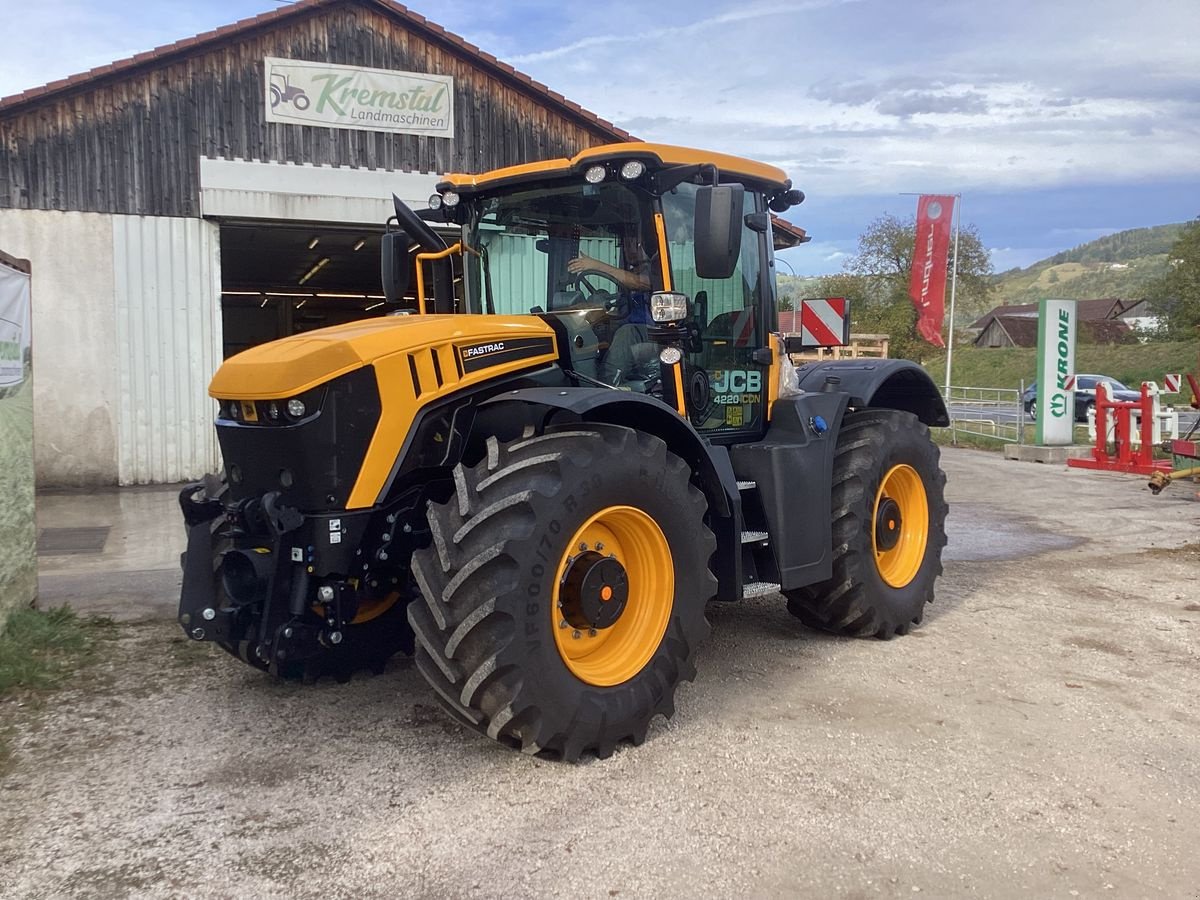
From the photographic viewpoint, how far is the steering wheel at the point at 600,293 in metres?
4.83

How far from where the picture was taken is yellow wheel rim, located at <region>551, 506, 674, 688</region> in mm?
4074

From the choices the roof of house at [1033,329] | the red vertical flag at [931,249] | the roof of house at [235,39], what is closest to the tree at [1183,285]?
the roof of house at [1033,329]

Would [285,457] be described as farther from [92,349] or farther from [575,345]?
[92,349]

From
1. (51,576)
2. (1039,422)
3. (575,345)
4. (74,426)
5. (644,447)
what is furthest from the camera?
(1039,422)

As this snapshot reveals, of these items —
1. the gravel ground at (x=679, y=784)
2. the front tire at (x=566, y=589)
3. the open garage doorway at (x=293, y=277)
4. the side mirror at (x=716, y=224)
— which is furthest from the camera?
the open garage doorway at (x=293, y=277)

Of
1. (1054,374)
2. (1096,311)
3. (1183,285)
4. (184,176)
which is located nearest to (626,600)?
(184,176)

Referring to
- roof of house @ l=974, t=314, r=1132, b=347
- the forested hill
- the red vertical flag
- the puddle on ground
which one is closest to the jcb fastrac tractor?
the puddle on ground

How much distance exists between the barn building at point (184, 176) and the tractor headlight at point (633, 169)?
862 centimetres

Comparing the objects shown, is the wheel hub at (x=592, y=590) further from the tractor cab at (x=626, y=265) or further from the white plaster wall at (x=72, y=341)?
the white plaster wall at (x=72, y=341)

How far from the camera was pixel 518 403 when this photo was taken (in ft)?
14.0

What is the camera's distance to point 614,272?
4848mm

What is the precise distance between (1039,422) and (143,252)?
13.5m

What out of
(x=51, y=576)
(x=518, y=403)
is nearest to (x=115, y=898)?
(x=518, y=403)

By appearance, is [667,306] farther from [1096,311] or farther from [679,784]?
[1096,311]
